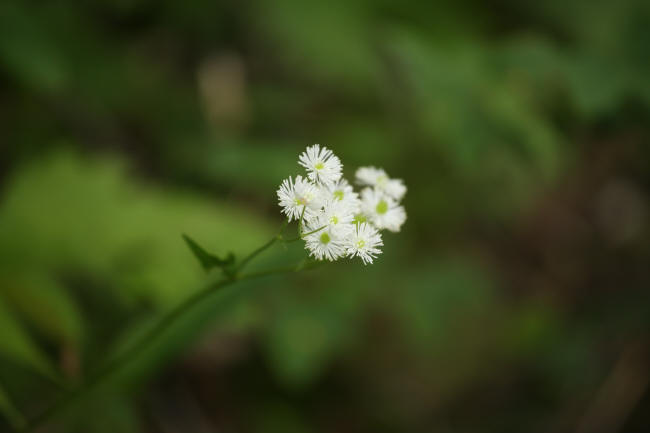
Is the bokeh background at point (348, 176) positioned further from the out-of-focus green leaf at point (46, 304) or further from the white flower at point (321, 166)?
the white flower at point (321, 166)

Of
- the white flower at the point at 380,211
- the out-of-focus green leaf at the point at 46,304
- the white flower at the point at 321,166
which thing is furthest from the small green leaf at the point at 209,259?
the out-of-focus green leaf at the point at 46,304

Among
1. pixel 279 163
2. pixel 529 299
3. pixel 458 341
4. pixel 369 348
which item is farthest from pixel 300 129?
pixel 529 299

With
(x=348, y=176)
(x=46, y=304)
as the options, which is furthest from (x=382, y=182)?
(x=348, y=176)

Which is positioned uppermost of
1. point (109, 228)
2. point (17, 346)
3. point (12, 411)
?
point (109, 228)

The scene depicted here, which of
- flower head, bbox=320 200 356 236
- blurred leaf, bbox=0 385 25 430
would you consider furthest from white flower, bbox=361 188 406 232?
blurred leaf, bbox=0 385 25 430

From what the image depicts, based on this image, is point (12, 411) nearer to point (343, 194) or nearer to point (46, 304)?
point (46, 304)
